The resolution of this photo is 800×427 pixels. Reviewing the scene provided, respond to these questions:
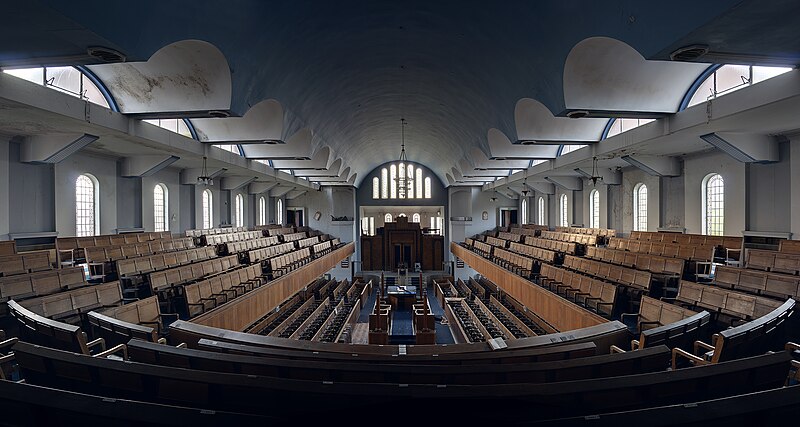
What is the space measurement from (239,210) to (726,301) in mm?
20690

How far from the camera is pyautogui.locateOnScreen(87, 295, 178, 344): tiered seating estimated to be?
393 centimetres

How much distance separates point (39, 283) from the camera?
550cm

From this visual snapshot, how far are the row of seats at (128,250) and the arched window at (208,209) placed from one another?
19.8 ft

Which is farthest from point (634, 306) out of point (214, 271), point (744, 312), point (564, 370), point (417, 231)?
point (417, 231)

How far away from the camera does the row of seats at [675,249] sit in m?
9.11

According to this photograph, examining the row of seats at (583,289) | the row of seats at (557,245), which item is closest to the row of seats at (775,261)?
the row of seats at (583,289)

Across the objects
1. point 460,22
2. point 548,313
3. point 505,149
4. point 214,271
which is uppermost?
point 460,22

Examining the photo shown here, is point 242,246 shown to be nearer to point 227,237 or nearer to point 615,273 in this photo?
point 227,237

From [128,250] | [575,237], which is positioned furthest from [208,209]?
[575,237]

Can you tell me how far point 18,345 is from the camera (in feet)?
8.53

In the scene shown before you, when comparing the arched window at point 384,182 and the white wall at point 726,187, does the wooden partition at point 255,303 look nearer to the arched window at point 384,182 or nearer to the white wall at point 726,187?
the white wall at point 726,187

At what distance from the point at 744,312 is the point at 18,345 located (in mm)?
7470

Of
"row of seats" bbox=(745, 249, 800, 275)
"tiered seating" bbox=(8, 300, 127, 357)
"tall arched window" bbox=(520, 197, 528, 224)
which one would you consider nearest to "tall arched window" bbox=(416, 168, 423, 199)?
"tall arched window" bbox=(520, 197, 528, 224)

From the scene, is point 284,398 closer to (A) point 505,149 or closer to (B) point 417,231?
(A) point 505,149
